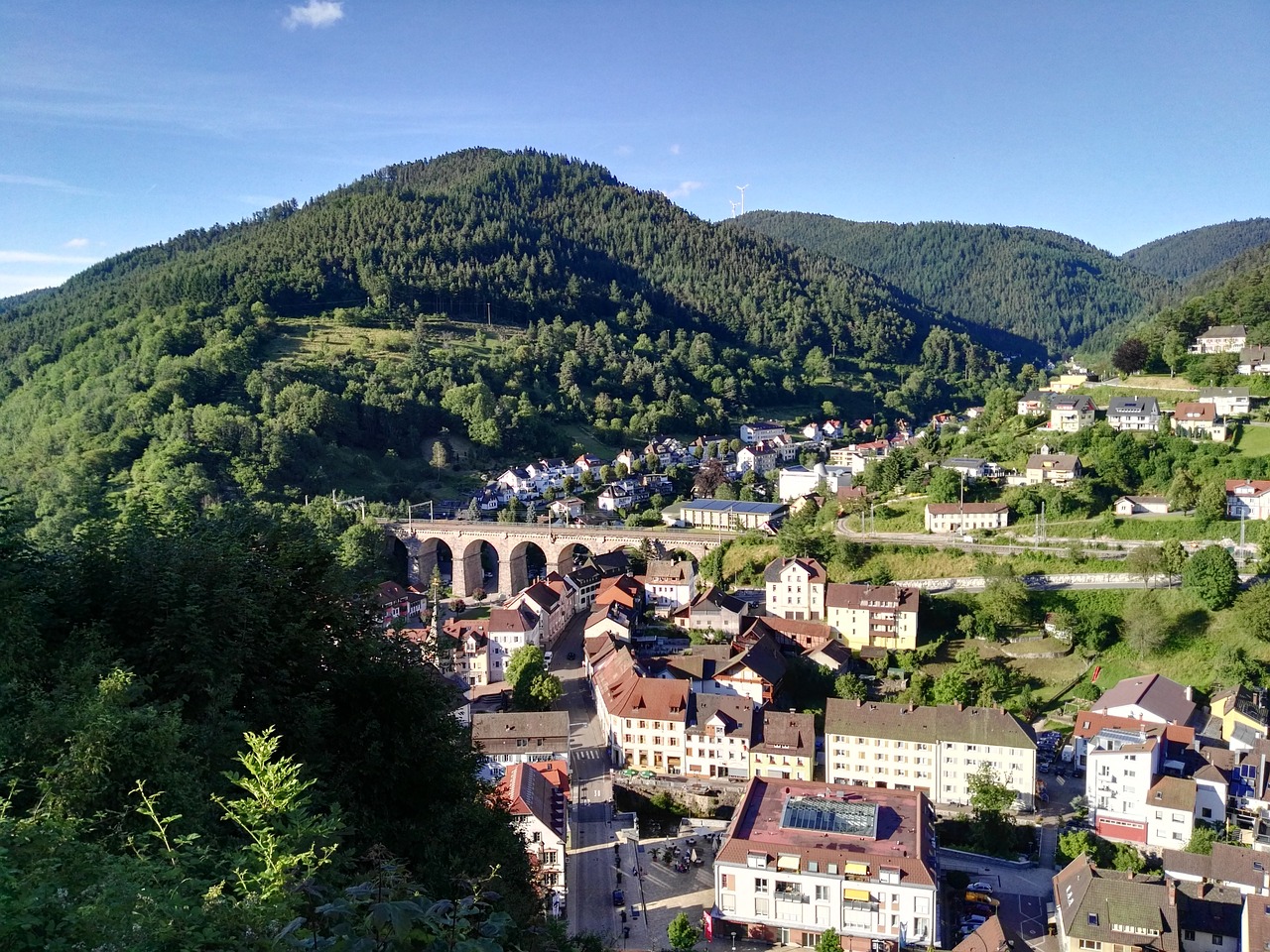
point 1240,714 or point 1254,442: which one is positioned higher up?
point 1254,442

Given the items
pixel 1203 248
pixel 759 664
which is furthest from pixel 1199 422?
pixel 1203 248

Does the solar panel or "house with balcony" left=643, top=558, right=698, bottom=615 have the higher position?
"house with balcony" left=643, top=558, right=698, bottom=615

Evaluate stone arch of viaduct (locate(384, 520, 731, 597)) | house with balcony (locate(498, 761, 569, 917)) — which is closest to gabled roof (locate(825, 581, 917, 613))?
stone arch of viaduct (locate(384, 520, 731, 597))

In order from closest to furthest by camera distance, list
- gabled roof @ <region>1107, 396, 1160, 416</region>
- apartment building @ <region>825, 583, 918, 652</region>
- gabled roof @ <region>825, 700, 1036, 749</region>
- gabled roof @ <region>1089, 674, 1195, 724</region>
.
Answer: gabled roof @ <region>825, 700, 1036, 749</region>, gabled roof @ <region>1089, 674, 1195, 724</region>, apartment building @ <region>825, 583, 918, 652</region>, gabled roof @ <region>1107, 396, 1160, 416</region>

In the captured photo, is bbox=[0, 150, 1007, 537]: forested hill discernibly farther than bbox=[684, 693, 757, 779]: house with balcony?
Yes

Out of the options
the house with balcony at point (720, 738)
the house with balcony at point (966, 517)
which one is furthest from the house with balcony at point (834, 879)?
the house with balcony at point (966, 517)

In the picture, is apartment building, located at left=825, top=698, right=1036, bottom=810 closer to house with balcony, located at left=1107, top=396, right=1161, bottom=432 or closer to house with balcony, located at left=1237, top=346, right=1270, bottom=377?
house with balcony, located at left=1107, top=396, right=1161, bottom=432

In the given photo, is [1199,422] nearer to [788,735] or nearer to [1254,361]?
[1254,361]
